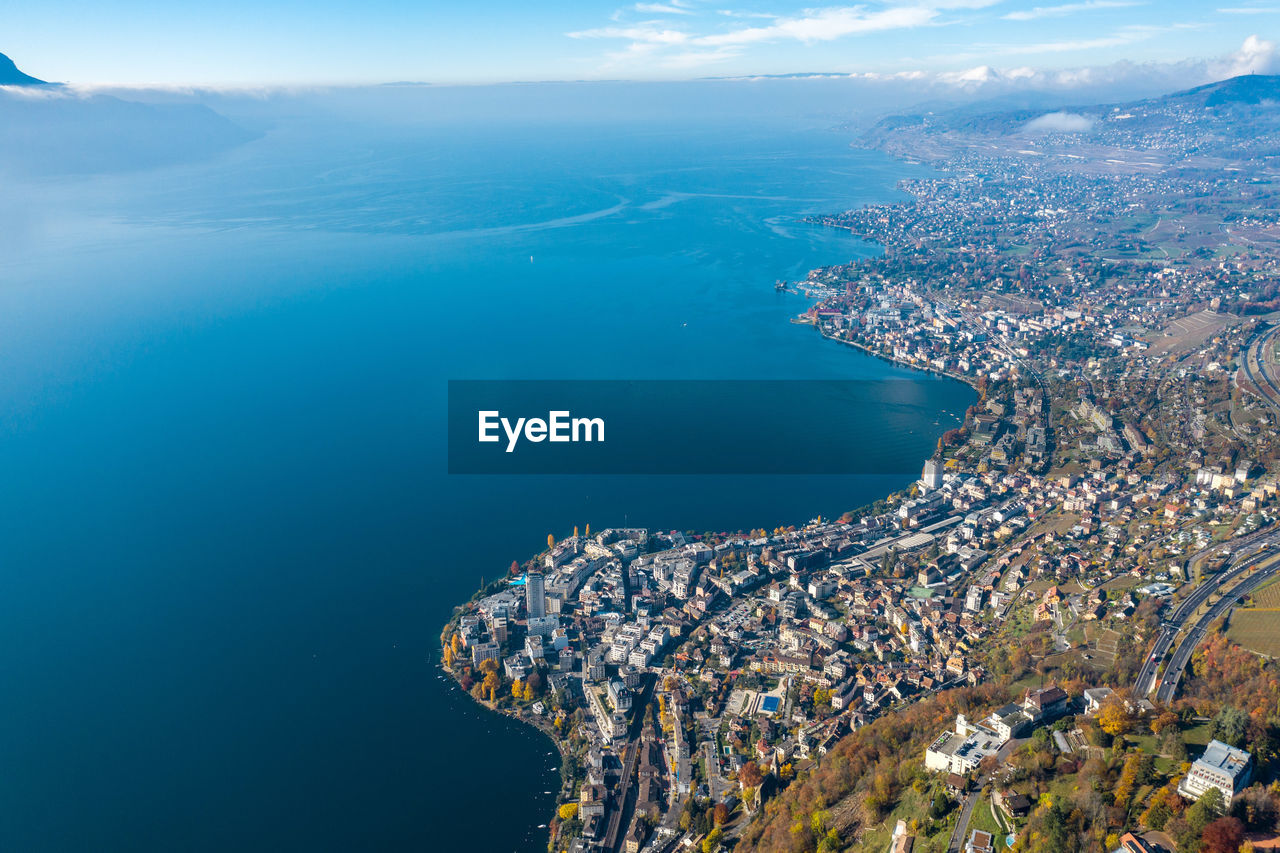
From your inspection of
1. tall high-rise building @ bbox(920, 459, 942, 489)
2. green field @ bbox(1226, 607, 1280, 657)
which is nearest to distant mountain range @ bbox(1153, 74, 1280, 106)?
tall high-rise building @ bbox(920, 459, 942, 489)

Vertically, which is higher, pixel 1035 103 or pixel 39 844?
pixel 1035 103

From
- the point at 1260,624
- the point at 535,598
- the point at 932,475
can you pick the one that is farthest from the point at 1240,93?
the point at 535,598

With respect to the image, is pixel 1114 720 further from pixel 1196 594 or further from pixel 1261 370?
pixel 1261 370

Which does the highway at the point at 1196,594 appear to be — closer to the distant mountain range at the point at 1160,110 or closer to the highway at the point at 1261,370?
the highway at the point at 1261,370

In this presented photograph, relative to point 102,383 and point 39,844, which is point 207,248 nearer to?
point 102,383

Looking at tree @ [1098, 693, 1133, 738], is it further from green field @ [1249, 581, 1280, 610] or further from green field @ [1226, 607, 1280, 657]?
green field @ [1249, 581, 1280, 610]

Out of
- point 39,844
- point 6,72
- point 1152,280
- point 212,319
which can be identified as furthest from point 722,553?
point 6,72
